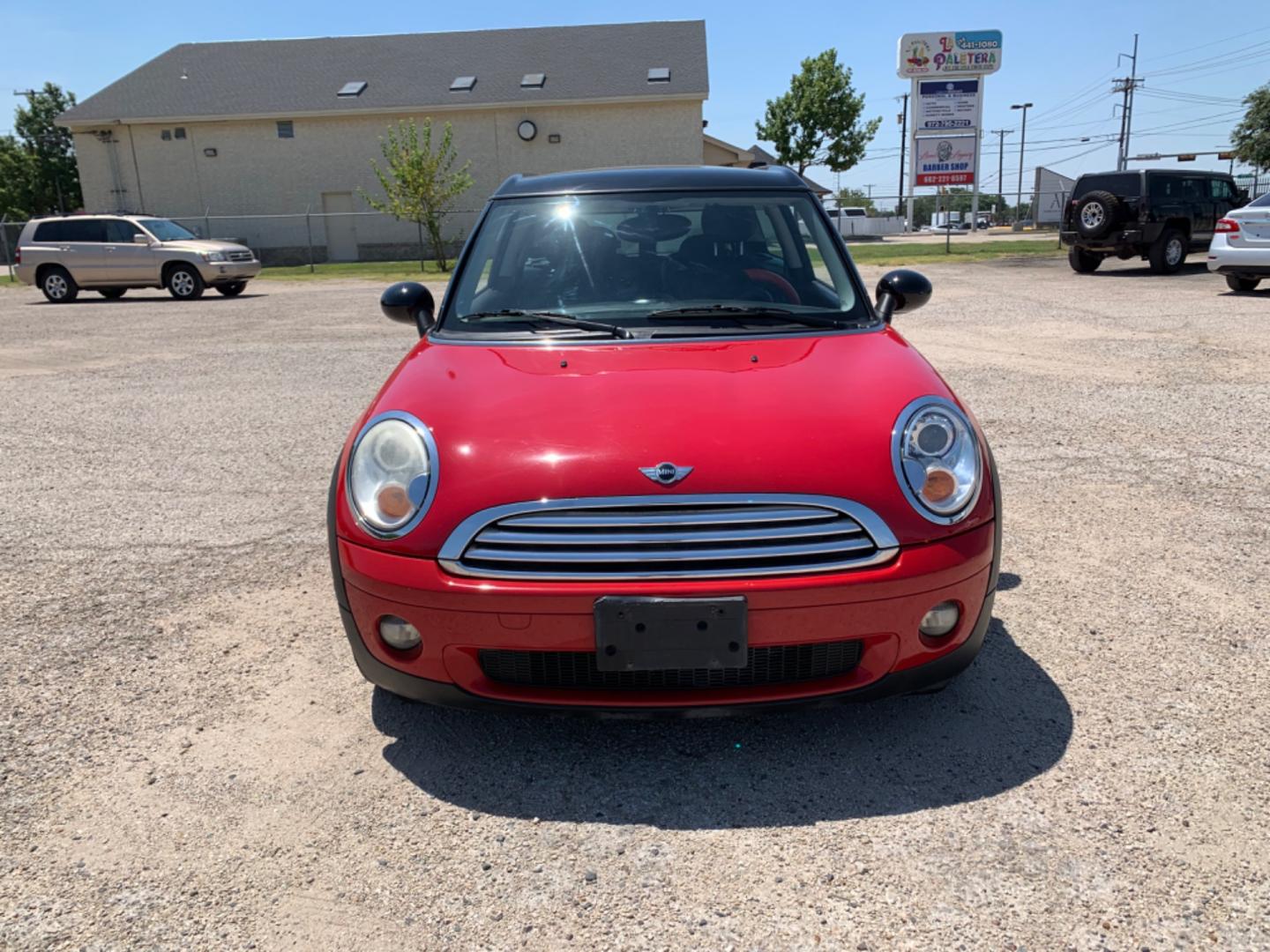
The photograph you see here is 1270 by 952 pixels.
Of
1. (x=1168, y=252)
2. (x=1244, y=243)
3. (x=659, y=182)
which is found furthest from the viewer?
(x=1168, y=252)

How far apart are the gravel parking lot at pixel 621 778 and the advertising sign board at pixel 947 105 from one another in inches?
1294

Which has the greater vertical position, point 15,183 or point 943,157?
point 15,183

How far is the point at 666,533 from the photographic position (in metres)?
2.30

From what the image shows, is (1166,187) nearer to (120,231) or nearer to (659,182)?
(659,182)

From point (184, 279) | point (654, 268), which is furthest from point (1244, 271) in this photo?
point (184, 279)

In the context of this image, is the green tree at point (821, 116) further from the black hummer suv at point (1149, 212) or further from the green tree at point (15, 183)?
the green tree at point (15, 183)

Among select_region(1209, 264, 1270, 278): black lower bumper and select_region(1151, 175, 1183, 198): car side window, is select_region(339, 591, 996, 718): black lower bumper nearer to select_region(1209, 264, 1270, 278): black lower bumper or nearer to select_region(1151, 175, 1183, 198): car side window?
select_region(1209, 264, 1270, 278): black lower bumper

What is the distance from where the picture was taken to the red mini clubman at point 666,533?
7.53 feet

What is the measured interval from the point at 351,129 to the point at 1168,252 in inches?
1067

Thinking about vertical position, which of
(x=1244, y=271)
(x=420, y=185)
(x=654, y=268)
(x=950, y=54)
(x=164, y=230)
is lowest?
(x=1244, y=271)

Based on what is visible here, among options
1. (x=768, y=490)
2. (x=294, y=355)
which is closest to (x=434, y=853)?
(x=768, y=490)

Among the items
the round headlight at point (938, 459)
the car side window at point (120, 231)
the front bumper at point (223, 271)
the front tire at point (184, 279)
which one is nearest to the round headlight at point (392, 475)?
the round headlight at point (938, 459)

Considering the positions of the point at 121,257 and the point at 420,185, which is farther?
the point at 420,185

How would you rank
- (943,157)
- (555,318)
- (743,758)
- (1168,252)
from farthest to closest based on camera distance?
(943,157)
(1168,252)
(555,318)
(743,758)
